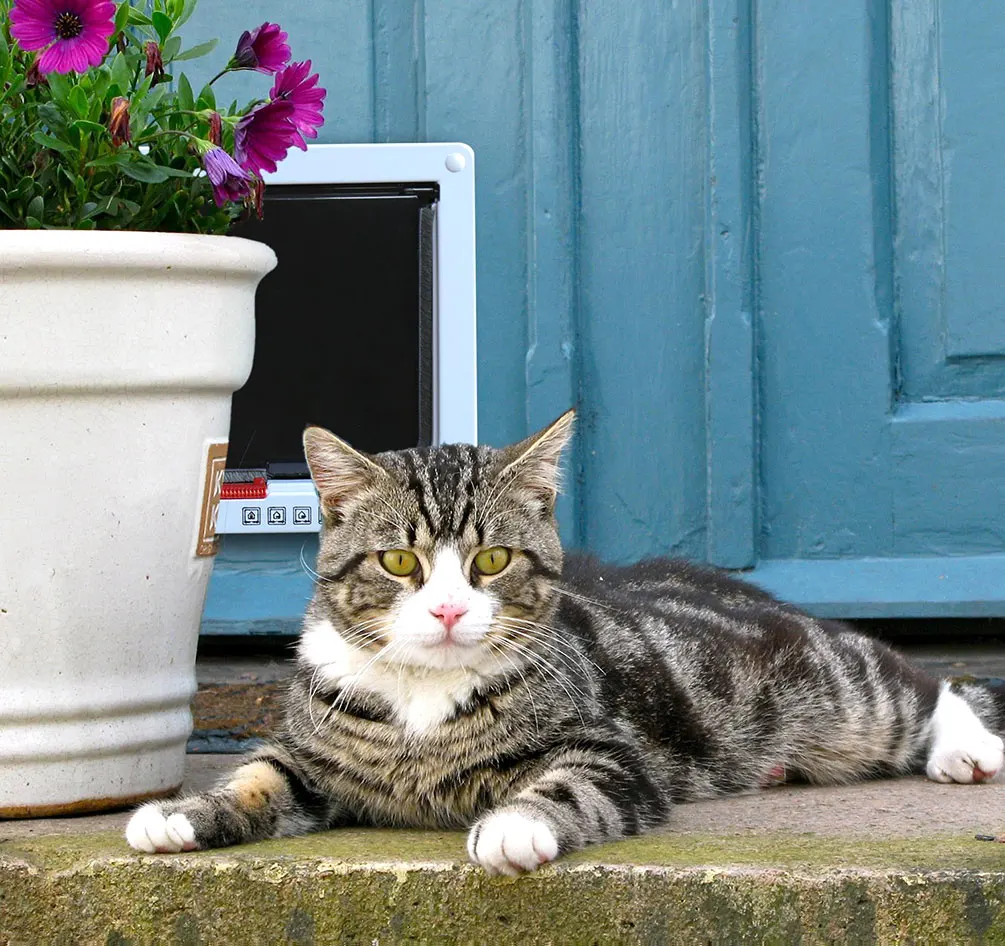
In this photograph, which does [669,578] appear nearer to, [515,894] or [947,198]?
[947,198]

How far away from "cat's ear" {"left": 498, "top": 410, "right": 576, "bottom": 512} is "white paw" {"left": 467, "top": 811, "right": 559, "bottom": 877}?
57cm

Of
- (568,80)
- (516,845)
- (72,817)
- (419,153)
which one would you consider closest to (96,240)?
(72,817)

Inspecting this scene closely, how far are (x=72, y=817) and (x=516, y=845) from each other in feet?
2.45

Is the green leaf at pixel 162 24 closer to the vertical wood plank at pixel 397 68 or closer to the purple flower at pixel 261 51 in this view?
the purple flower at pixel 261 51

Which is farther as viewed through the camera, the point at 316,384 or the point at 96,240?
the point at 316,384

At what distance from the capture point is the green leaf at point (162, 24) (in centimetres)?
215

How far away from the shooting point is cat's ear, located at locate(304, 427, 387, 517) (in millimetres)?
2215

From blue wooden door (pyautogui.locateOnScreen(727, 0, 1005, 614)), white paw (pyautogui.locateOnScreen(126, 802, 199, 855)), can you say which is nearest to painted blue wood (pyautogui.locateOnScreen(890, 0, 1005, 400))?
blue wooden door (pyautogui.locateOnScreen(727, 0, 1005, 614))

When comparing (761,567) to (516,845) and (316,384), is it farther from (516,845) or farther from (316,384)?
(516,845)

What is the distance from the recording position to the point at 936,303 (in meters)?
3.18

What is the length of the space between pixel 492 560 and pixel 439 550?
8 centimetres

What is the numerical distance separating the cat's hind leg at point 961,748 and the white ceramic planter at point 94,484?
1.27 metres

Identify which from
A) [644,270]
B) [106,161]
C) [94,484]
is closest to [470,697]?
[94,484]

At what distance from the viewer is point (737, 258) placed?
3158 millimetres
